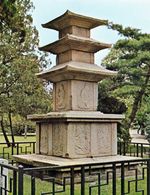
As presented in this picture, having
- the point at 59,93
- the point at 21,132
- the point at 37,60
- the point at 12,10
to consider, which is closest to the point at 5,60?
the point at 37,60

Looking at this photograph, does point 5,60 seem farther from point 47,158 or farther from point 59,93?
point 47,158

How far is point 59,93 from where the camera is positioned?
9.11 metres

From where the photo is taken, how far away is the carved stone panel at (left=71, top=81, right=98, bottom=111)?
8602mm

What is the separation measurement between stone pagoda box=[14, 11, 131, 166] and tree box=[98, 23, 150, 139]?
17.4 feet

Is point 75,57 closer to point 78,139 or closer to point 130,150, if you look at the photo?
point 78,139

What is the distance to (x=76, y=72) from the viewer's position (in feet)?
27.6

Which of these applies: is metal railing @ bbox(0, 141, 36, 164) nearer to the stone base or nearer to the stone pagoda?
the stone base

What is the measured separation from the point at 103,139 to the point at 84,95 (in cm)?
121

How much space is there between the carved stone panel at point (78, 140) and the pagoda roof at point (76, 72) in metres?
1.23

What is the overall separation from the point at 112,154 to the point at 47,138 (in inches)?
66.8

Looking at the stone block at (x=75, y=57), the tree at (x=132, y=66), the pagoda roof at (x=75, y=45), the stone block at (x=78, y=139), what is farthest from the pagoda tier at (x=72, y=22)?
the tree at (x=132, y=66)

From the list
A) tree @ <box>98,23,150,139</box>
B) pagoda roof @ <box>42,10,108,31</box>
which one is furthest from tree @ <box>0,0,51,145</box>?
pagoda roof @ <box>42,10,108,31</box>

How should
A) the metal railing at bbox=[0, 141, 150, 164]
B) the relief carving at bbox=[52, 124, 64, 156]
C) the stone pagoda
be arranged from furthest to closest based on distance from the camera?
the metal railing at bbox=[0, 141, 150, 164] → the relief carving at bbox=[52, 124, 64, 156] → the stone pagoda

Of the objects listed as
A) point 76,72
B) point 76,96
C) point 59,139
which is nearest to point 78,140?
point 59,139
